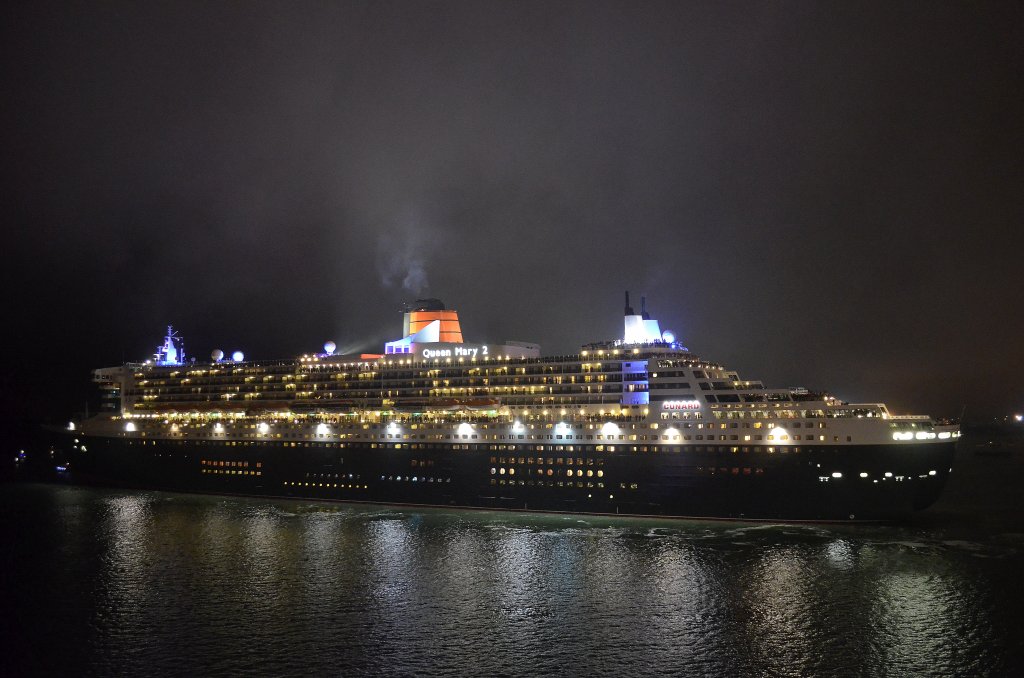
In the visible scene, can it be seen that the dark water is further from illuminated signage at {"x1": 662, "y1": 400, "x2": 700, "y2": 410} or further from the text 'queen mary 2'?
illuminated signage at {"x1": 662, "y1": 400, "x2": 700, "y2": 410}

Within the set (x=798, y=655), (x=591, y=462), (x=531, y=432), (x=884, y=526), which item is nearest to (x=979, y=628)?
(x=798, y=655)

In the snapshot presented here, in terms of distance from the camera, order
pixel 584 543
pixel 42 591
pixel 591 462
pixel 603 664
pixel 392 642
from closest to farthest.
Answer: pixel 603 664, pixel 392 642, pixel 42 591, pixel 584 543, pixel 591 462

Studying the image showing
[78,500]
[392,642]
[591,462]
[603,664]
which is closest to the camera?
[603,664]

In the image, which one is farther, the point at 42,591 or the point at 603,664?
the point at 42,591

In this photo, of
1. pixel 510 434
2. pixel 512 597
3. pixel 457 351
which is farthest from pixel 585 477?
pixel 512 597

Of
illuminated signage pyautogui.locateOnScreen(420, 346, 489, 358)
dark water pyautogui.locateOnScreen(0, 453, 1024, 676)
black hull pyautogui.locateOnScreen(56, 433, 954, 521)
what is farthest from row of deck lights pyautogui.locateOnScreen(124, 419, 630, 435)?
illuminated signage pyautogui.locateOnScreen(420, 346, 489, 358)

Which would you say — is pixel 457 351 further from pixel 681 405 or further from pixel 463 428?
pixel 681 405

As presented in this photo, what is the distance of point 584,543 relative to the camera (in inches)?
1528

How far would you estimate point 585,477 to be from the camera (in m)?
46.2

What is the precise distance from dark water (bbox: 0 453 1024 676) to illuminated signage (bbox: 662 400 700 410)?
6.51 meters

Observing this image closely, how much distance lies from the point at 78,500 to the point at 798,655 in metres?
49.7

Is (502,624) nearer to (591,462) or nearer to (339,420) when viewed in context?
(591,462)

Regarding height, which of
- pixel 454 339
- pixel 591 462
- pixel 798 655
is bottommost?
pixel 798 655

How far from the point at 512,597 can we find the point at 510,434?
1855 centimetres
